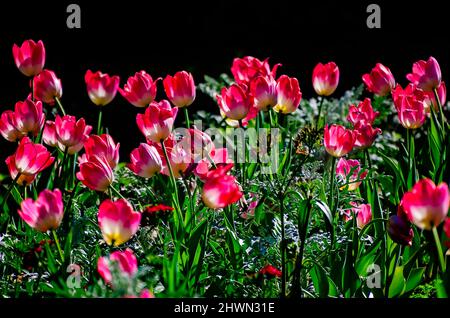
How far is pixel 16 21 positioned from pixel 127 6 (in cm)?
71

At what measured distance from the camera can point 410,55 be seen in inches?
184

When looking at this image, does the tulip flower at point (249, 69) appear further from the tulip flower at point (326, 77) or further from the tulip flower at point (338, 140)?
the tulip flower at point (338, 140)

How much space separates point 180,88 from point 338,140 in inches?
20.1

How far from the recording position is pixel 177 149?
6.09 ft

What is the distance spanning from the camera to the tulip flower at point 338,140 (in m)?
1.83

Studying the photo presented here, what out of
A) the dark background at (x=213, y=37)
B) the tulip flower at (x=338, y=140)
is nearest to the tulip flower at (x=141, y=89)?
the tulip flower at (x=338, y=140)

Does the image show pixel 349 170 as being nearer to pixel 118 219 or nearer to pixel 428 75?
pixel 428 75

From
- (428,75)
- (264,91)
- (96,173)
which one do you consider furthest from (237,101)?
(428,75)

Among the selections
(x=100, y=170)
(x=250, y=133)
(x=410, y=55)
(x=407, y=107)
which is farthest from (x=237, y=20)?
(x=100, y=170)

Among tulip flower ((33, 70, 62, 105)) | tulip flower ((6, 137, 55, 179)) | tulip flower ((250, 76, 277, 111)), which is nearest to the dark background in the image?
tulip flower ((33, 70, 62, 105))

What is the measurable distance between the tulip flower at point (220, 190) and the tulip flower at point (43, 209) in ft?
1.03
